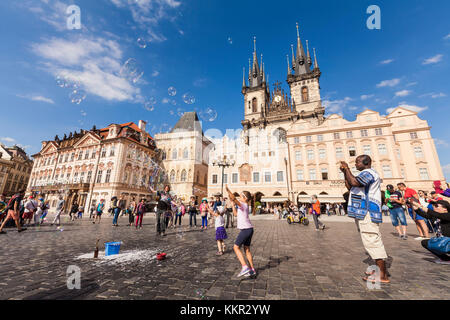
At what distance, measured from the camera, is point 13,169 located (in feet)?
157

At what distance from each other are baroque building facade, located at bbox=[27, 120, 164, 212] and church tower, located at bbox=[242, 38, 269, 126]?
73.5 ft

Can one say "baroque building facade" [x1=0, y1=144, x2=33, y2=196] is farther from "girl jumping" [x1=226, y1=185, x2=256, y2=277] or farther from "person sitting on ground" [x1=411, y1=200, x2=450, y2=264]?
"person sitting on ground" [x1=411, y1=200, x2=450, y2=264]

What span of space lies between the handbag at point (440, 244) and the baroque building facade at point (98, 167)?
2988 centimetres

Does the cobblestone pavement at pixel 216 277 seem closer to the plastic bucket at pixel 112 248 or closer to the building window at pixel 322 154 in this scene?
the plastic bucket at pixel 112 248

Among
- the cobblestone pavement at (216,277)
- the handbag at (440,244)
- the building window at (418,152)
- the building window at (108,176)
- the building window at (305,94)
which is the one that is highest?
the building window at (305,94)

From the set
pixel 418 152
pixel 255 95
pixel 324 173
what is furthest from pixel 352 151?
pixel 255 95

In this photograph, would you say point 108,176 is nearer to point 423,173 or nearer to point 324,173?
point 324,173

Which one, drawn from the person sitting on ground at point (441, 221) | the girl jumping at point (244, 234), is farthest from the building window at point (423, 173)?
A: the girl jumping at point (244, 234)

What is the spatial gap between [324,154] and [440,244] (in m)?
28.6

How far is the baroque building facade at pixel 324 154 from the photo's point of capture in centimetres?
2731

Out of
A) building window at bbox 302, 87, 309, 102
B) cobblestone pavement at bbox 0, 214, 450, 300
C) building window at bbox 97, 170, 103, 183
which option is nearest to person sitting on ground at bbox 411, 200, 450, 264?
cobblestone pavement at bbox 0, 214, 450, 300
